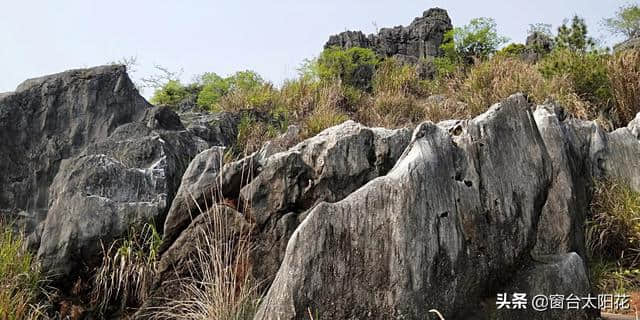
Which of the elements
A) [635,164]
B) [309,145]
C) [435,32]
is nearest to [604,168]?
[635,164]

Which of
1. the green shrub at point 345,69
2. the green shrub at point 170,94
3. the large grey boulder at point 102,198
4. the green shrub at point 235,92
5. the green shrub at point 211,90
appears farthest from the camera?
the green shrub at point 345,69

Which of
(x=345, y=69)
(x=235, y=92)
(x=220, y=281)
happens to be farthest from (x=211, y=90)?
(x=220, y=281)

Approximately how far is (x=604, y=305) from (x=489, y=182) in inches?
61.6

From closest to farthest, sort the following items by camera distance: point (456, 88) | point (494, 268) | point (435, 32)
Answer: point (494, 268) < point (456, 88) < point (435, 32)

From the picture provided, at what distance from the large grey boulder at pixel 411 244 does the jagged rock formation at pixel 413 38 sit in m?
17.2

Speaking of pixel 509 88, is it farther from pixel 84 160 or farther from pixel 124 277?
pixel 124 277

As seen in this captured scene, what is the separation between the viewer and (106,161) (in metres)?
5.16

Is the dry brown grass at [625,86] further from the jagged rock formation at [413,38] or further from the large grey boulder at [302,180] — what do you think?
the jagged rock formation at [413,38]

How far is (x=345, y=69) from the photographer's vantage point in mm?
13578

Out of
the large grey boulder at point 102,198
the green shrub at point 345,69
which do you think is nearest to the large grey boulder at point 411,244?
the large grey boulder at point 102,198

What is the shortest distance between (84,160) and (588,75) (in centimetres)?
774

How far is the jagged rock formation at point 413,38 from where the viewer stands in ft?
67.7

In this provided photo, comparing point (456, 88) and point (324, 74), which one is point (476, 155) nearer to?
point (456, 88)

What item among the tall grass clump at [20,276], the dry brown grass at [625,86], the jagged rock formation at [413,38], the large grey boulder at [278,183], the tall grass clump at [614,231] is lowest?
the tall grass clump at [614,231]
